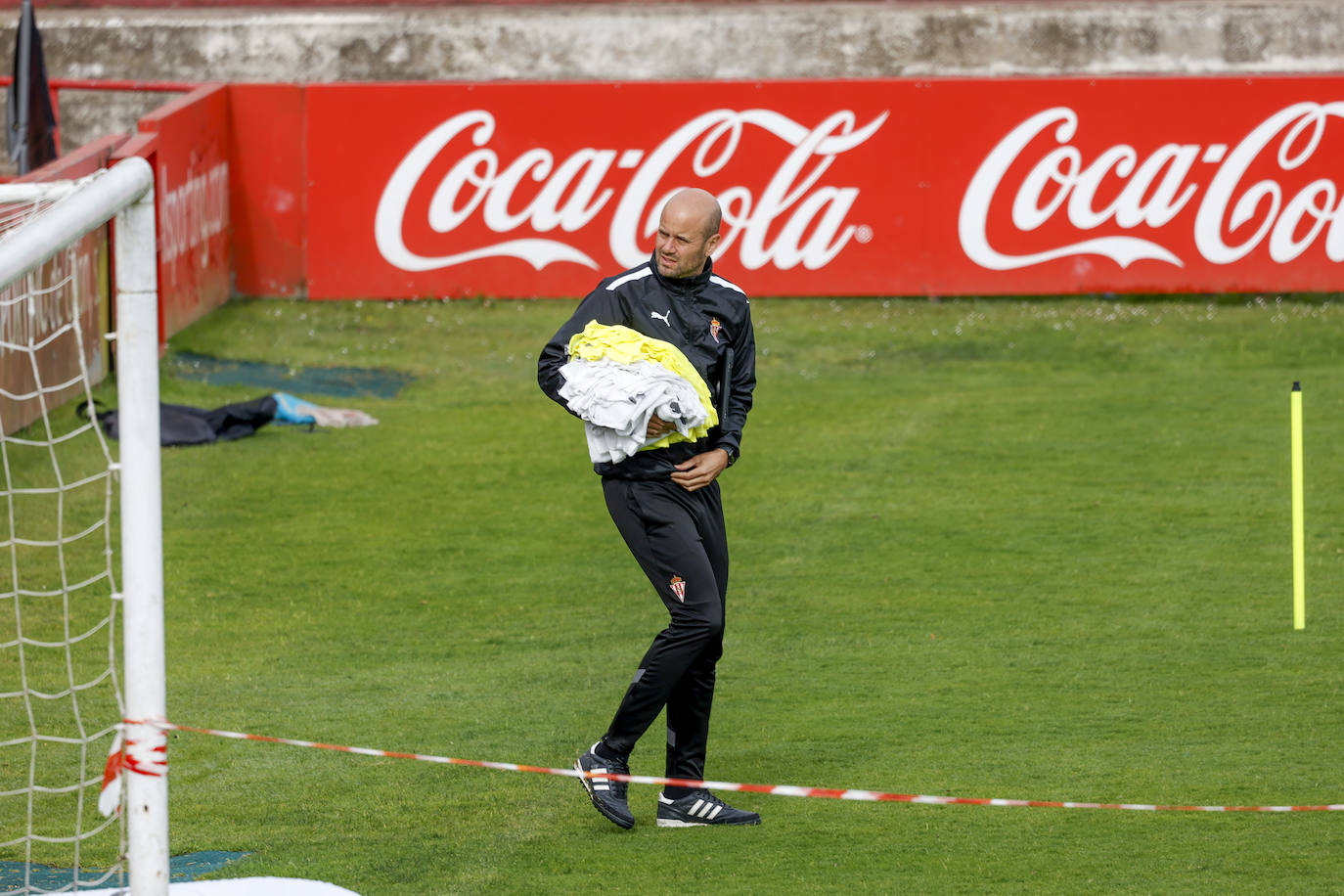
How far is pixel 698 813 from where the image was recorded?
6.02 m

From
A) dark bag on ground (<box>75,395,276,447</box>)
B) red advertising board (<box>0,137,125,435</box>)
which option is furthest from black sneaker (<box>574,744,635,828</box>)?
dark bag on ground (<box>75,395,276,447</box>)

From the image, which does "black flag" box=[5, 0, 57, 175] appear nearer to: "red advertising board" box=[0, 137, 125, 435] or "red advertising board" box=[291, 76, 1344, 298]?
"red advertising board" box=[0, 137, 125, 435]

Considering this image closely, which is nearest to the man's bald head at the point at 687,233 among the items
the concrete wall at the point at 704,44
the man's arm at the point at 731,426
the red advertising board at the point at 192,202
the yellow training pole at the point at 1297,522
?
the man's arm at the point at 731,426

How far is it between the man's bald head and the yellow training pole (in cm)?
336

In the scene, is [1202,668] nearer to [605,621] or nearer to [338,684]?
[605,621]

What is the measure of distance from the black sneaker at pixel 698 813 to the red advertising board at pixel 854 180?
1117 centimetres

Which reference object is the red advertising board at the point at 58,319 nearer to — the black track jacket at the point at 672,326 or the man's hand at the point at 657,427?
the black track jacket at the point at 672,326

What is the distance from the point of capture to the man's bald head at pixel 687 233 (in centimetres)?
584

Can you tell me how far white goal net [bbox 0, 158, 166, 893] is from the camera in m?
4.75

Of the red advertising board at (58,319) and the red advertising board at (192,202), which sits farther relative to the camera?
the red advertising board at (192,202)

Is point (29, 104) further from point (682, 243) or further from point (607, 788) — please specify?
point (607, 788)

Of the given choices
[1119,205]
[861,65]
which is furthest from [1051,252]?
[861,65]

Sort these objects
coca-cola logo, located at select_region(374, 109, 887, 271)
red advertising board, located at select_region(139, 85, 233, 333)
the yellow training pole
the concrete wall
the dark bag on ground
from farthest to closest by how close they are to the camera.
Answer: the concrete wall
coca-cola logo, located at select_region(374, 109, 887, 271)
red advertising board, located at select_region(139, 85, 233, 333)
the dark bag on ground
the yellow training pole

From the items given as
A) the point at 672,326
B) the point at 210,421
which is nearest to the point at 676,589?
the point at 672,326
